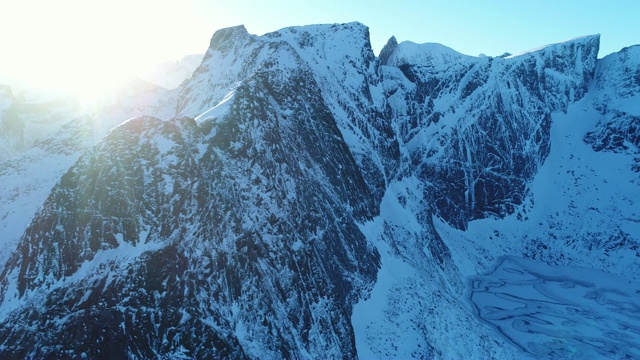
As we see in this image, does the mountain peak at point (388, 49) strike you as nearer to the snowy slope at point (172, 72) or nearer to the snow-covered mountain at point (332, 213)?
the snow-covered mountain at point (332, 213)

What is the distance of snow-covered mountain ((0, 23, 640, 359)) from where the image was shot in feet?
110

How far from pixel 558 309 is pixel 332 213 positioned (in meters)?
45.6

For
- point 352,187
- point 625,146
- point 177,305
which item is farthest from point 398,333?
point 625,146

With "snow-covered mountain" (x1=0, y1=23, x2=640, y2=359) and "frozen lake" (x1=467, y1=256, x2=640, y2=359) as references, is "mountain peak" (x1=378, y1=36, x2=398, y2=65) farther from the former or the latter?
"frozen lake" (x1=467, y1=256, x2=640, y2=359)

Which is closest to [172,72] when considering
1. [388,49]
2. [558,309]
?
[388,49]

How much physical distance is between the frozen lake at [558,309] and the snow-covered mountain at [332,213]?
41cm

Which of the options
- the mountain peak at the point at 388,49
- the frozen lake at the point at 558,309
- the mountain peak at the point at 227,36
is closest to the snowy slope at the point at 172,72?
the mountain peak at the point at 388,49

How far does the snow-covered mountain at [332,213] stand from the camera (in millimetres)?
33656

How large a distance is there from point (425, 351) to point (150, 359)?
95.7 ft

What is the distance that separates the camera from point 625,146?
111 m

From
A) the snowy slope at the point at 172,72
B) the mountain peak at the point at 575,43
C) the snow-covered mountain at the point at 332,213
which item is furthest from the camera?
the snowy slope at the point at 172,72

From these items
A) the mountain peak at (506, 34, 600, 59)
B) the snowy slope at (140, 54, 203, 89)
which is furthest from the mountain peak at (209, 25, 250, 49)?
the mountain peak at (506, 34, 600, 59)

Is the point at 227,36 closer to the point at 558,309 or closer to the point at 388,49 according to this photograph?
the point at 388,49

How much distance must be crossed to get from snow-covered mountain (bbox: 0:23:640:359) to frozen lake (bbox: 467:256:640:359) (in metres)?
0.41
